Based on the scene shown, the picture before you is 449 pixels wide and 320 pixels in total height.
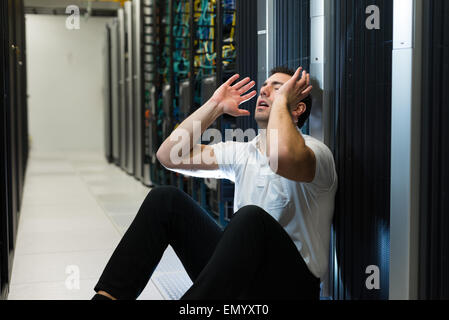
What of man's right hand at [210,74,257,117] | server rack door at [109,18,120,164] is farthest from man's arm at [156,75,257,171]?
server rack door at [109,18,120,164]

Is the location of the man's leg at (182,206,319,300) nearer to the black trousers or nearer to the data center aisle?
the black trousers

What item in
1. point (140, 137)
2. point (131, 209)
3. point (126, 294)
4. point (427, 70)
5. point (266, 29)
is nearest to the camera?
point (427, 70)

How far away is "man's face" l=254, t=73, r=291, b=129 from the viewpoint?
1.69m

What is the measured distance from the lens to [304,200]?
157cm

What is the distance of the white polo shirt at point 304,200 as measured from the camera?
1.54 m

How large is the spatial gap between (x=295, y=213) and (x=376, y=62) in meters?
0.48

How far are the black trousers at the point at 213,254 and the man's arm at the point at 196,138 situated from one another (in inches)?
6.7

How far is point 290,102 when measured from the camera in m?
1.58

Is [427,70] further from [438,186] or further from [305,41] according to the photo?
[305,41]

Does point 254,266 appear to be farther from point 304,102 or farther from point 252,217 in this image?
point 304,102

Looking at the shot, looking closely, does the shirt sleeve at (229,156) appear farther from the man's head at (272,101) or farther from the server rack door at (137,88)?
the server rack door at (137,88)

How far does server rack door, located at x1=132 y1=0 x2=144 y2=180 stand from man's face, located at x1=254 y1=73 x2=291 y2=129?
13.6 ft

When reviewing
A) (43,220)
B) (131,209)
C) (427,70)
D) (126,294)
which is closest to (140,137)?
(131,209)

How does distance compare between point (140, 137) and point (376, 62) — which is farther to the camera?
point (140, 137)
